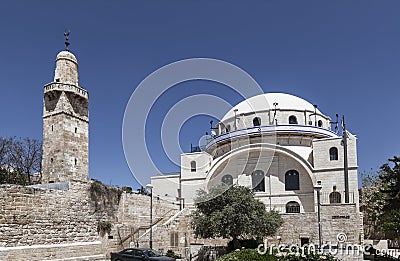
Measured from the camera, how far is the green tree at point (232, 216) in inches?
859

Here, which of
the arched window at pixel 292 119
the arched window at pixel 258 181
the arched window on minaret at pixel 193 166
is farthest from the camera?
the arched window on minaret at pixel 193 166

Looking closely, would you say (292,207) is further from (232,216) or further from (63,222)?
(63,222)

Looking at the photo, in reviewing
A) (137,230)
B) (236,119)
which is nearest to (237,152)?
(236,119)

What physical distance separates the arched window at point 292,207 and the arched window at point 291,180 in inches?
49.1

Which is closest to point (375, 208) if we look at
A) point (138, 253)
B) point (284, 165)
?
point (284, 165)

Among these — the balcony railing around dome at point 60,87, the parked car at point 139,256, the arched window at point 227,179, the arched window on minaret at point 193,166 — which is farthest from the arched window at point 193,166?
the parked car at point 139,256

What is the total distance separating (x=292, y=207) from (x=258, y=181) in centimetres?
356

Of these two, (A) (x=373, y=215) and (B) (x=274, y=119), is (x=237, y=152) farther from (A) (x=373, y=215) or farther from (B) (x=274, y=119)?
(A) (x=373, y=215)

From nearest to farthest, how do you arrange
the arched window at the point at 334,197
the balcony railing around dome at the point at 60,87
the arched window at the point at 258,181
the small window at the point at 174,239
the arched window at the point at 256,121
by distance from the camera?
1. the balcony railing around dome at the point at 60,87
2. the small window at the point at 174,239
3. the arched window at the point at 334,197
4. the arched window at the point at 258,181
5. the arched window at the point at 256,121

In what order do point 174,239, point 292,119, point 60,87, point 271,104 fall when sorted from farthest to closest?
point 271,104 → point 292,119 → point 174,239 → point 60,87

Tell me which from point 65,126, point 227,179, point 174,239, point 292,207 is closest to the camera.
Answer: point 65,126

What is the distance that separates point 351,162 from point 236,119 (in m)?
11.2

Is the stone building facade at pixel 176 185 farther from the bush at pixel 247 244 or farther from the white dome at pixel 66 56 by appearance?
the bush at pixel 247 244

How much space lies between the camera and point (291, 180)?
108 feet
